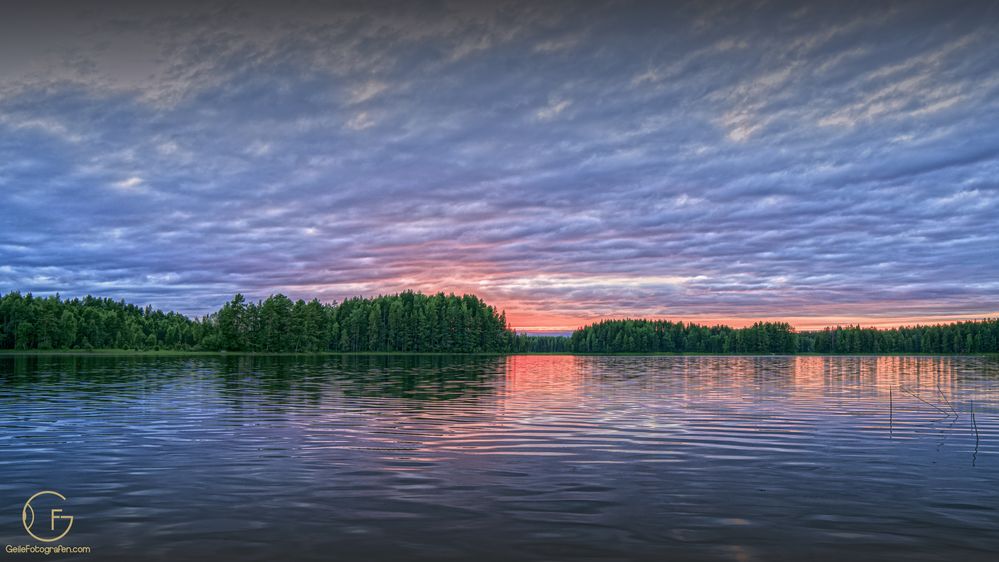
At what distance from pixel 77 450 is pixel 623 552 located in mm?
20300

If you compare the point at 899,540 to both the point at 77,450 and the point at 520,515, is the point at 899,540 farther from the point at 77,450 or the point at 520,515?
the point at 77,450

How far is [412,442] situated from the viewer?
2519 cm

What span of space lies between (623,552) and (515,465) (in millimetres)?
8874

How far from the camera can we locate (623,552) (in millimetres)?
11953

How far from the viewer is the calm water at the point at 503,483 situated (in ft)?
41.0

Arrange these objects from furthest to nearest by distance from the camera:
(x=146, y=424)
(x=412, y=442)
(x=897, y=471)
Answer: (x=146, y=424)
(x=412, y=442)
(x=897, y=471)

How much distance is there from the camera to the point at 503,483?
58.4 feet

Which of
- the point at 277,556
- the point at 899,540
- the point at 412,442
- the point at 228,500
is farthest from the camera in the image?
the point at 412,442

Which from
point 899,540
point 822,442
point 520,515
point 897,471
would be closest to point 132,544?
point 520,515

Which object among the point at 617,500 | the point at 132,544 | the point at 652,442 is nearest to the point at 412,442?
the point at 652,442

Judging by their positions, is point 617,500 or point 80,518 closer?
point 80,518

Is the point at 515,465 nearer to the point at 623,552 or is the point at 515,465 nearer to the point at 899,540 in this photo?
the point at 623,552

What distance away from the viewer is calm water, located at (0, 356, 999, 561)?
12508mm

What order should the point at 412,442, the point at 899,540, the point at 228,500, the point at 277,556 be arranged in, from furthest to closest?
the point at 412,442, the point at 228,500, the point at 899,540, the point at 277,556
